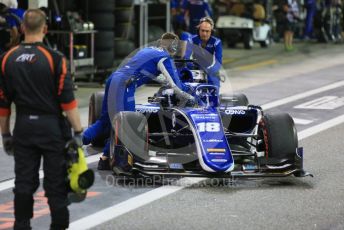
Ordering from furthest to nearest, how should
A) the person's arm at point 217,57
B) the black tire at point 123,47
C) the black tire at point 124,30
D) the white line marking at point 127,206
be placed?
the black tire at point 124,30 → the black tire at point 123,47 → the person's arm at point 217,57 → the white line marking at point 127,206

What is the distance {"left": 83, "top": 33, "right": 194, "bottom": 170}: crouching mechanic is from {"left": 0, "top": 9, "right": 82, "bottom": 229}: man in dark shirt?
368cm

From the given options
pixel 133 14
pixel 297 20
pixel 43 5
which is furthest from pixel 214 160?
pixel 297 20

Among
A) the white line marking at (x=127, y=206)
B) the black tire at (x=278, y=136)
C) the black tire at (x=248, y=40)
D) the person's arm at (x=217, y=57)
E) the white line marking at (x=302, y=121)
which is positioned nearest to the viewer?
the white line marking at (x=127, y=206)

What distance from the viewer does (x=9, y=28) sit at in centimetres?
1706

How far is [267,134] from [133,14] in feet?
35.7

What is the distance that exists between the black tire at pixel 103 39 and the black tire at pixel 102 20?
106mm

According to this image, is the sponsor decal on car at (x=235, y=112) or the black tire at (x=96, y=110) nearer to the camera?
the sponsor decal on car at (x=235, y=112)

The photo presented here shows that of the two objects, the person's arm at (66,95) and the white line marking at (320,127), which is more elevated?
the person's arm at (66,95)

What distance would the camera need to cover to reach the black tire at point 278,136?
1126 cm

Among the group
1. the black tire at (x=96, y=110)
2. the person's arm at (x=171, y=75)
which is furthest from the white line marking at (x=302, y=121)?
the person's arm at (x=171, y=75)

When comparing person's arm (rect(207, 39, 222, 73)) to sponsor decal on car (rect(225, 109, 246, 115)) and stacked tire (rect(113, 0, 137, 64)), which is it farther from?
stacked tire (rect(113, 0, 137, 64))

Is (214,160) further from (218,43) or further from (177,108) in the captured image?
(218,43)

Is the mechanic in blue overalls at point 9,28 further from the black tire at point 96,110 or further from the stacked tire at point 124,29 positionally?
the stacked tire at point 124,29

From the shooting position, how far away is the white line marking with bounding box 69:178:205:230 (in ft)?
30.4
